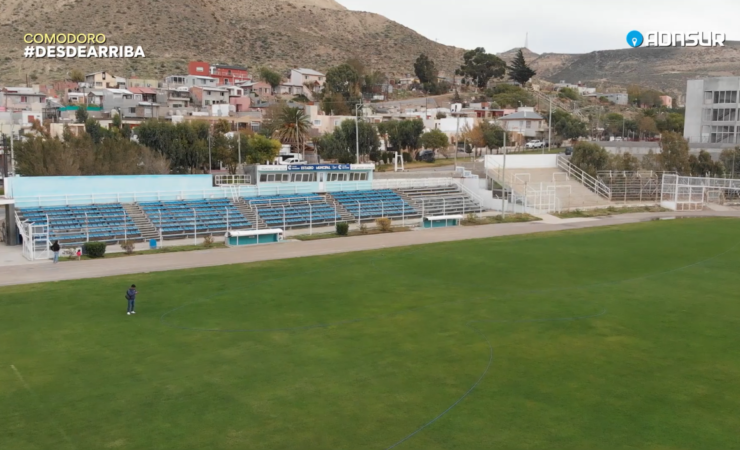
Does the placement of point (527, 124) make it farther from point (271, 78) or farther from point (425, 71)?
point (271, 78)

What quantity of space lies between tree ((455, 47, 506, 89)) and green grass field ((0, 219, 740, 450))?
140 meters

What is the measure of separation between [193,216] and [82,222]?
748cm

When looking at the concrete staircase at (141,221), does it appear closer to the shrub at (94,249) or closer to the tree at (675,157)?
the shrub at (94,249)

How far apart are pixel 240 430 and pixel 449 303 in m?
13.9

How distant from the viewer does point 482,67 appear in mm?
168875

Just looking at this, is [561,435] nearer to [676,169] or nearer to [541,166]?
[541,166]

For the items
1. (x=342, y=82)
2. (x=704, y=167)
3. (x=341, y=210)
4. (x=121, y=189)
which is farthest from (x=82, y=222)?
(x=342, y=82)

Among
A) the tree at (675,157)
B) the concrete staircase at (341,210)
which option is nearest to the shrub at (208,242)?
the concrete staircase at (341,210)

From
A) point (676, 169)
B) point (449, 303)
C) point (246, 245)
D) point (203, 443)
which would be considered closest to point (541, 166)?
point (676, 169)

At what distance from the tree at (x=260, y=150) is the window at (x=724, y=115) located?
216ft

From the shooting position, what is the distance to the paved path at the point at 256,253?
113 ft

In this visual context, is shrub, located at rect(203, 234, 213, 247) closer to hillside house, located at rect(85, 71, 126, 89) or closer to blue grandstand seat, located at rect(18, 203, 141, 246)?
blue grandstand seat, located at rect(18, 203, 141, 246)

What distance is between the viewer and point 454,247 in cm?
4272

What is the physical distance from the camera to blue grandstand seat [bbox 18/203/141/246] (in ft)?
137
